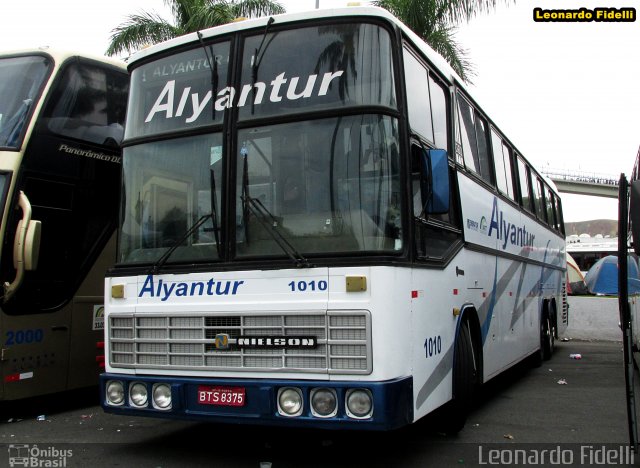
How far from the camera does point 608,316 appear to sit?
18.7 m

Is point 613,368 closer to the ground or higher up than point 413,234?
closer to the ground

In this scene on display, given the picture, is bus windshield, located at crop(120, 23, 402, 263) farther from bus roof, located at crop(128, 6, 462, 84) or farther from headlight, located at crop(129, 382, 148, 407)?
headlight, located at crop(129, 382, 148, 407)

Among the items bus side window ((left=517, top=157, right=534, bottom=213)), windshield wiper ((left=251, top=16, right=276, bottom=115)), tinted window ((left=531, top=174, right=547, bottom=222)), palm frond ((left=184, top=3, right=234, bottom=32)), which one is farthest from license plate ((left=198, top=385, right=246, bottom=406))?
palm frond ((left=184, top=3, right=234, bottom=32))

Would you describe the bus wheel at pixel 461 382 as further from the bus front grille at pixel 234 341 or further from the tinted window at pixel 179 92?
the tinted window at pixel 179 92

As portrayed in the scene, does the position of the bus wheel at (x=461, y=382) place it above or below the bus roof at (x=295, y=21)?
below

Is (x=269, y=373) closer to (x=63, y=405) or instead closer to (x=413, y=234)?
(x=413, y=234)

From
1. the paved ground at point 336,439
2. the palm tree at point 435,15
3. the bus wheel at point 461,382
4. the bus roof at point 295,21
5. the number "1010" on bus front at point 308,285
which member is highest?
the palm tree at point 435,15

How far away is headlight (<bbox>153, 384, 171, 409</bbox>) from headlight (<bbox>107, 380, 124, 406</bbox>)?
35 cm

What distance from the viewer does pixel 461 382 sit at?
654 centimetres

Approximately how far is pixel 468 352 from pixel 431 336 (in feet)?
3.99

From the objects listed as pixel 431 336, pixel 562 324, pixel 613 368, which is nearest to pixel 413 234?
pixel 431 336

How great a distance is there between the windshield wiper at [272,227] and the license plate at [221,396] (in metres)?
1.07

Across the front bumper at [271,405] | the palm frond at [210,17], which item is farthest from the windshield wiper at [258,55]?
the palm frond at [210,17]

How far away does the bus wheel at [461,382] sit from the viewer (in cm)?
651
